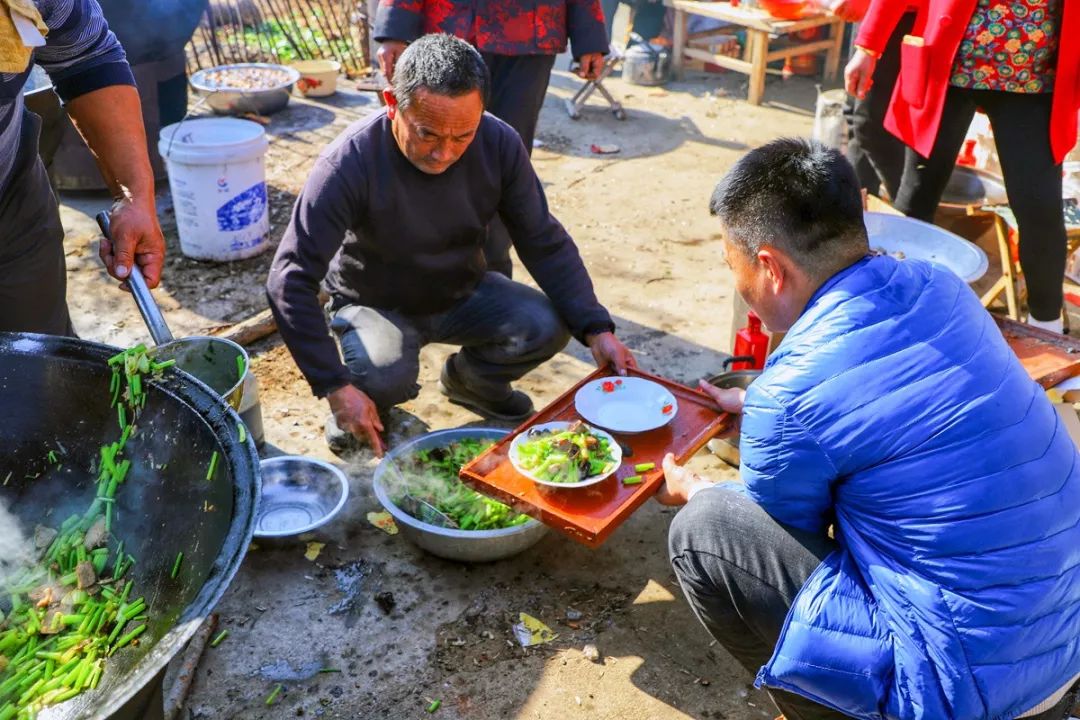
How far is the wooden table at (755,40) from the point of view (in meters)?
8.91

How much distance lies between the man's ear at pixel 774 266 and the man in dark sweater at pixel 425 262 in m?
1.38

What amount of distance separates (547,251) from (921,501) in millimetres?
2266

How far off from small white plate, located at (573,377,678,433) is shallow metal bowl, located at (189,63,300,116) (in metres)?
5.30

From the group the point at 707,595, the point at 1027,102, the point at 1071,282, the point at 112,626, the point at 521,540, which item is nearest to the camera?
the point at 112,626

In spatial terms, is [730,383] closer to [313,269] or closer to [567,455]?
[567,455]

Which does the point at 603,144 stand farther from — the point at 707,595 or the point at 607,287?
the point at 707,595

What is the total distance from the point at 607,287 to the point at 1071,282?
270cm

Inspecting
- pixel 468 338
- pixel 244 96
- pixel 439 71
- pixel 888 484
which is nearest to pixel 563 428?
pixel 468 338

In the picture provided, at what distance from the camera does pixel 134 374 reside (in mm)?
2314

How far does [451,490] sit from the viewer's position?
3.74m

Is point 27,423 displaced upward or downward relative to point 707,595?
upward

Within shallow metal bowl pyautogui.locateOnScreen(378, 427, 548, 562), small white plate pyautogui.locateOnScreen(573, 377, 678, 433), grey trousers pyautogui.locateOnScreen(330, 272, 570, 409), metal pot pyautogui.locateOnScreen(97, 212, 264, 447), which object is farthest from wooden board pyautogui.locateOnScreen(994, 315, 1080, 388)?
metal pot pyautogui.locateOnScreen(97, 212, 264, 447)

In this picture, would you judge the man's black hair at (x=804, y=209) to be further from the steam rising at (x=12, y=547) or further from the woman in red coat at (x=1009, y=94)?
the woman in red coat at (x=1009, y=94)

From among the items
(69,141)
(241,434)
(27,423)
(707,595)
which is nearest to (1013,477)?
(707,595)
